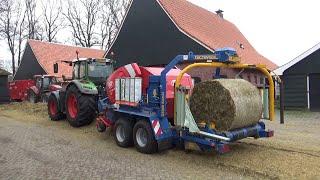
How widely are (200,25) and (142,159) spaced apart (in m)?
15.9

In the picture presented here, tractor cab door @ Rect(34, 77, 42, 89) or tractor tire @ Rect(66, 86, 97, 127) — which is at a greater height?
tractor cab door @ Rect(34, 77, 42, 89)

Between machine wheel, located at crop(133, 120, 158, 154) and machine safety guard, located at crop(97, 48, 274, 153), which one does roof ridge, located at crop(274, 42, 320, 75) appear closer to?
machine safety guard, located at crop(97, 48, 274, 153)

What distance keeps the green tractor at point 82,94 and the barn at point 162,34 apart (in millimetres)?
5641

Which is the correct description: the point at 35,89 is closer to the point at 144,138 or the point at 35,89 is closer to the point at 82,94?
the point at 82,94

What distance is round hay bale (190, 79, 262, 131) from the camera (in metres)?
8.37

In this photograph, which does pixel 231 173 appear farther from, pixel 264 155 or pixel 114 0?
pixel 114 0

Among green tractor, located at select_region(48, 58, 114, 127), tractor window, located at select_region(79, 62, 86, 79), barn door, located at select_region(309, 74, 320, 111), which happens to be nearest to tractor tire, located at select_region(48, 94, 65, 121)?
green tractor, located at select_region(48, 58, 114, 127)

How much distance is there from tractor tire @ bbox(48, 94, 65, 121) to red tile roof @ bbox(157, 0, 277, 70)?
26.3ft

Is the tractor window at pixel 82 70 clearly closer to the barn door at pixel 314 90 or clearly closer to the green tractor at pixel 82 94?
the green tractor at pixel 82 94

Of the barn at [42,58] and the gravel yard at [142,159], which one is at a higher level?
the barn at [42,58]

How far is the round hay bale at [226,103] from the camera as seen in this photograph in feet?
27.5

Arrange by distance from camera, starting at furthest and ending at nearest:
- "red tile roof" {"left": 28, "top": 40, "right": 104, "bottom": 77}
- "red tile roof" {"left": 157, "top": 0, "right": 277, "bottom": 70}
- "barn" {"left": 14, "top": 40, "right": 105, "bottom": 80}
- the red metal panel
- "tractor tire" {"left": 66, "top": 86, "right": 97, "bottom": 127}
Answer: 1. "barn" {"left": 14, "top": 40, "right": 105, "bottom": 80}
2. "red tile roof" {"left": 28, "top": 40, "right": 104, "bottom": 77}
3. the red metal panel
4. "red tile roof" {"left": 157, "top": 0, "right": 277, "bottom": 70}
5. "tractor tire" {"left": 66, "top": 86, "right": 97, "bottom": 127}

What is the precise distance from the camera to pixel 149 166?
8.27 m

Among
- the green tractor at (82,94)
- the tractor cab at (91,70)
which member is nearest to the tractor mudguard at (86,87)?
the green tractor at (82,94)
